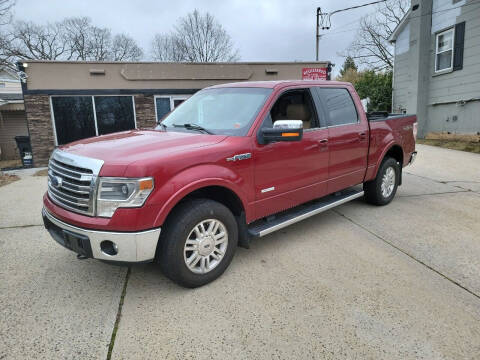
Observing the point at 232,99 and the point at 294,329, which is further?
the point at 232,99

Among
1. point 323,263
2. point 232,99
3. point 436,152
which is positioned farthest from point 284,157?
point 436,152

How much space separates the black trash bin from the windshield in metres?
10.4

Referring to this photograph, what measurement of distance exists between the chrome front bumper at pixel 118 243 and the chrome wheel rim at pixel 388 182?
4020 millimetres

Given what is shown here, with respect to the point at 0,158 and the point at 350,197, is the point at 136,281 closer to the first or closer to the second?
the point at 350,197

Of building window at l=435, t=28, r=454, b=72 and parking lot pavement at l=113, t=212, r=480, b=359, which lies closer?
parking lot pavement at l=113, t=212, r=480, b=359

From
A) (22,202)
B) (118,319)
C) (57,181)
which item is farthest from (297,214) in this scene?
(22,202)

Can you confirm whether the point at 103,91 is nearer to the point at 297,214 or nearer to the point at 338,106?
the point at 338,106

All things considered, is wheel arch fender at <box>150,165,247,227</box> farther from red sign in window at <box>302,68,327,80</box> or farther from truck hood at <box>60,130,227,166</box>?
red sign in window at <box>302,68,327,80</box>

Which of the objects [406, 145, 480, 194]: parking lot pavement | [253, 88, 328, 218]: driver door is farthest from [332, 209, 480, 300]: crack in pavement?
[406, 145, 480, 194]: parking lot pavement

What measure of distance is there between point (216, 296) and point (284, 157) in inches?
62.6

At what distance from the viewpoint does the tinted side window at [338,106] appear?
4.29 metres

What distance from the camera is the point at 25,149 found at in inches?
511

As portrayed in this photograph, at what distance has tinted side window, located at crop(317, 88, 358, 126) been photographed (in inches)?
169

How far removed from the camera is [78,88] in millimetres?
11852
